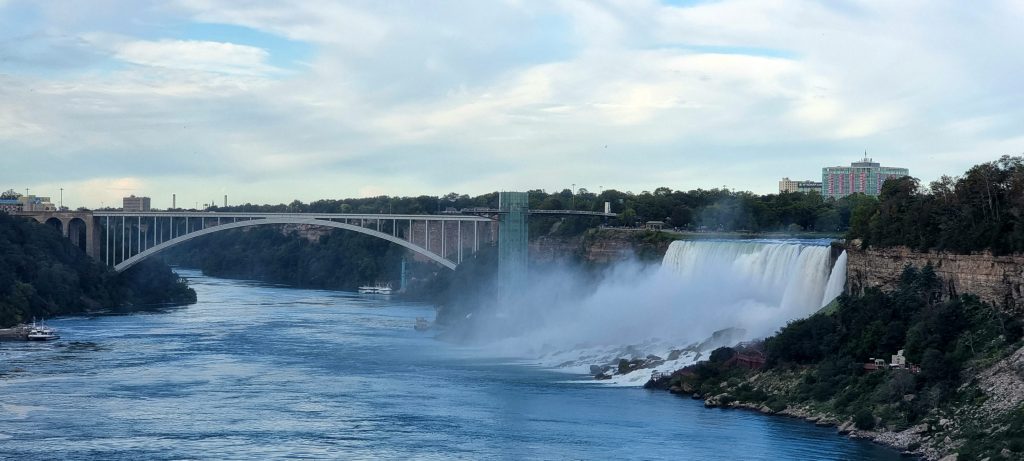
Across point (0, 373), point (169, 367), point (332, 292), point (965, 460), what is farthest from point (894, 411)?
point (332, 292)

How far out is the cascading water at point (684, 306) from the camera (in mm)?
32812

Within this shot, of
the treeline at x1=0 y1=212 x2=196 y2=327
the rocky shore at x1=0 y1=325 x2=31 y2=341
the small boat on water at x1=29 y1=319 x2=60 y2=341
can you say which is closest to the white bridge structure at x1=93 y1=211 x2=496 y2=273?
the treeline at x1=0 y1=212 x2=196 y2=327

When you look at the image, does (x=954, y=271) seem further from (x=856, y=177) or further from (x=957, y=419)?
(x=856, y=177)

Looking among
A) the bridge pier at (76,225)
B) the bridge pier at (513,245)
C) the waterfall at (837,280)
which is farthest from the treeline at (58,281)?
the waterfall at (837,280)

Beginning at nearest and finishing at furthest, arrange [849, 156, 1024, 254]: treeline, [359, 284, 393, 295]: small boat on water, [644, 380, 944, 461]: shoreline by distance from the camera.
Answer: [644, 380, 944, 461]: shoreline, [849, 156, 1024, 254]: treeline, [359, 284, 393, 295]: small boat on water

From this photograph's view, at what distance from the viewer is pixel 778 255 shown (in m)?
34.8

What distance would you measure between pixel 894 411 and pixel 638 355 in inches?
417

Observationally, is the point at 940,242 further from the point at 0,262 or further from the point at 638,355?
the point at 0,262

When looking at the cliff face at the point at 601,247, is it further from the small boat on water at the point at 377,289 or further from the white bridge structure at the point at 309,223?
the small boat on water at the point at 377,289

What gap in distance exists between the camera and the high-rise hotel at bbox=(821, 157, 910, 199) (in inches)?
3452

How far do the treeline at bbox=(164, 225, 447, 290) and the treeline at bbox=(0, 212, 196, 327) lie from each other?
15.3m

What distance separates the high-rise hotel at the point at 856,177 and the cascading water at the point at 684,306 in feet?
152

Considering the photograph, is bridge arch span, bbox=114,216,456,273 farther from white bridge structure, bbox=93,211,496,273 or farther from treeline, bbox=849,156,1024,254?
treeline, bbox=849,156,1024,254

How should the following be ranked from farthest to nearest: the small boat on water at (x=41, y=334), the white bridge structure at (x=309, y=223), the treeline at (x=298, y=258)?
the treeline at (x=298, y=258) < the white bridge structure at (x=309, y=223) < the small boat on water at (x=41, y=334)
